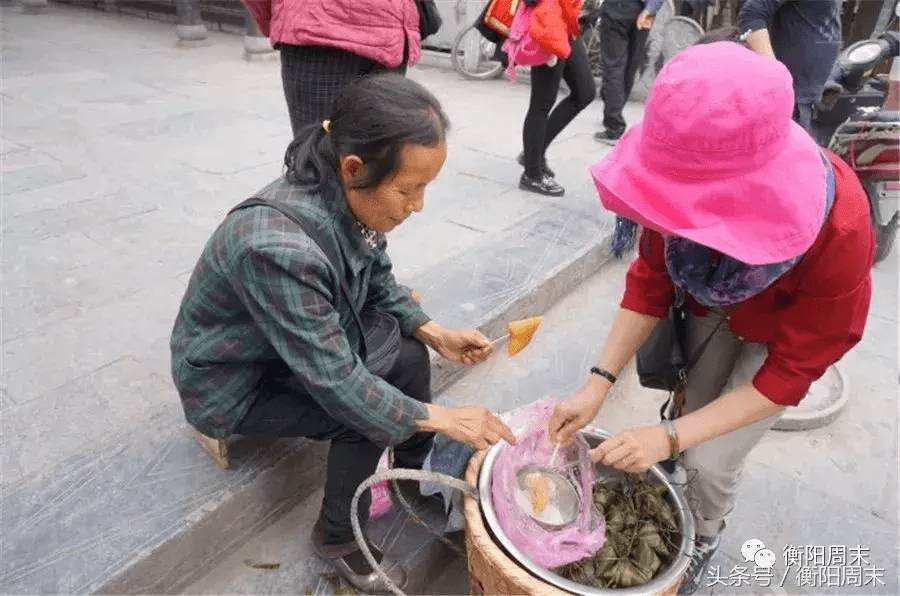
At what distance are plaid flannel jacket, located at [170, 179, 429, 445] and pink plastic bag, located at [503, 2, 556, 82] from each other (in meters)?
2.53

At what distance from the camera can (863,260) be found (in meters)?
1.35

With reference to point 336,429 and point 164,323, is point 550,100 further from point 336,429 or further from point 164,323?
point 336,429

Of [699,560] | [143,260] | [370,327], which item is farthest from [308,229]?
[143,260]

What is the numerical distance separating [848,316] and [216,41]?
30.1ft

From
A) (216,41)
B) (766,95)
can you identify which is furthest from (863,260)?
(216,41)

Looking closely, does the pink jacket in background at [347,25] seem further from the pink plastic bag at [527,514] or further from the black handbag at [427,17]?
the pink plastic bag at [527,514]

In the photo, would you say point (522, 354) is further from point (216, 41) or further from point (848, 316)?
point (216, 41)

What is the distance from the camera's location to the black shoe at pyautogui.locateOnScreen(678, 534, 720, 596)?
6.48ft

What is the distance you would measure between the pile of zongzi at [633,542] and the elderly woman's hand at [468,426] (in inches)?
14.7

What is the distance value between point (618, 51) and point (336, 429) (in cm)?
452

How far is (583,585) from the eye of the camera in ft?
4.81

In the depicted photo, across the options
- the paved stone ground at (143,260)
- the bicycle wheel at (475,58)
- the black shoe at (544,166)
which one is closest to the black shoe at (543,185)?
the black shoe at (544,166)

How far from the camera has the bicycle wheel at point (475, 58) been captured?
24.1ft

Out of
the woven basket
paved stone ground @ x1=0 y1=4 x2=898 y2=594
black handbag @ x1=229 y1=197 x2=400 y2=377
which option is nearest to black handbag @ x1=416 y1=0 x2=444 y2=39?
paved stone ground @ x1=0 y1=4 x2=898 y2=594
